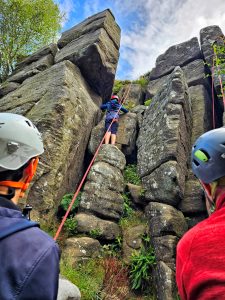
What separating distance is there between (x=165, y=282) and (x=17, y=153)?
6.31 meters

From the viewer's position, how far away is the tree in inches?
951

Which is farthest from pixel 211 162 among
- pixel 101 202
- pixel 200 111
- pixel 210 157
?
pixel 200 111

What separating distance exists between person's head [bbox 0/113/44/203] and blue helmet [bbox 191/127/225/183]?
5.10ft

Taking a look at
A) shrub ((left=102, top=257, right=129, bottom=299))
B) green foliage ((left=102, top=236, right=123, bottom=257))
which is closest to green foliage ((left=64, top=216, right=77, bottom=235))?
green foliage ((left=102, top=236, right=123, bottom=257))

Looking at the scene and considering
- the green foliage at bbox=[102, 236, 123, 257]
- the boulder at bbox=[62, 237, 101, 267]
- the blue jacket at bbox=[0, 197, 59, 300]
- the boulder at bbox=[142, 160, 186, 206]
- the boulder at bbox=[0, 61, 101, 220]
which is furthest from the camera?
the boulder at bbox=[142, 160, 186, 206]

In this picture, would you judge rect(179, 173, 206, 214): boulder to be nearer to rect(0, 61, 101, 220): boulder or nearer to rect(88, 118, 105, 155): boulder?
rect(0, 61, 101, 220): boulder

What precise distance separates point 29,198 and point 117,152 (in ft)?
14.2

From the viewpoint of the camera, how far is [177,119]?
12078mm

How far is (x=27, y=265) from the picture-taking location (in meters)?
1.85

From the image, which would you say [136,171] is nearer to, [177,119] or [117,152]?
[117,152]

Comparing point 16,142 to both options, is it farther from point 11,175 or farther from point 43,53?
point 43,53

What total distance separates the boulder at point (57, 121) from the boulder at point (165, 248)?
3.23 metres

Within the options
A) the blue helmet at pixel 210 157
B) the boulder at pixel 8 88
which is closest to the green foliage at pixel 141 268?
the blue helmet at pixel 210 157

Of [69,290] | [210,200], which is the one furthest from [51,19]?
[210,200]
